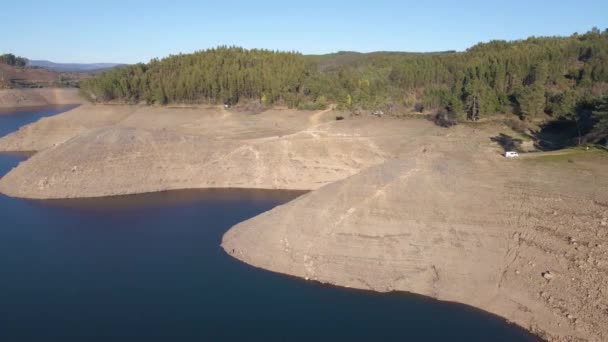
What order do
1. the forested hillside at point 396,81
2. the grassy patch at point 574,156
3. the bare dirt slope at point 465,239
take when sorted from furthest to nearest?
1. the forested hillside at point 396,81
2. the grassy patch at point 574,156
3. the bare dirt slope at point 465,239

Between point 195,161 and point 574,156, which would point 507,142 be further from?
point 195,161

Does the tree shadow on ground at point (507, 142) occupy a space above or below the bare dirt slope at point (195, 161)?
above

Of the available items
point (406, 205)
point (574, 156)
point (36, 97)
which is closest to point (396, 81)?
point (574, 156)

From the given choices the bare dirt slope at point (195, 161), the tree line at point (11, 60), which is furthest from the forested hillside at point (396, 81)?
the tree line at point (11, 60)

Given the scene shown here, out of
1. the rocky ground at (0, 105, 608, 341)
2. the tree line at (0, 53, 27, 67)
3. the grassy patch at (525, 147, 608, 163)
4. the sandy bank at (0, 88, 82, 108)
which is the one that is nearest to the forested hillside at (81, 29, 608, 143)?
the rocky ground at (0, 105, 608, 341)

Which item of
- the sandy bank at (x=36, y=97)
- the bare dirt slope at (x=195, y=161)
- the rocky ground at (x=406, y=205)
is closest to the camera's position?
the rocky ground at (x=406, y=205)

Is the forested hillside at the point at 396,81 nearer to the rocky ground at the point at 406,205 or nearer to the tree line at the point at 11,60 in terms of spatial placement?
the rocky ground at the point at 406,205

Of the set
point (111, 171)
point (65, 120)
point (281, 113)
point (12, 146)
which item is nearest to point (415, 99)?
point (281, 113)

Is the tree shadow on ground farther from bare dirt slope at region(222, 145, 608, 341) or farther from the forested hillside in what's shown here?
bare dirt slope at region(222, 145, 608, 341)
